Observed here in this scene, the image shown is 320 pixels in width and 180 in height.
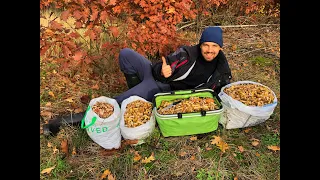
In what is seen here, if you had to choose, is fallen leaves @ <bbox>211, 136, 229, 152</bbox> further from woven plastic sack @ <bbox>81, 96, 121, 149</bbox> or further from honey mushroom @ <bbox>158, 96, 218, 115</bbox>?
woven plastic sack @ <bbox>81, 96, 121, 149</bbox>

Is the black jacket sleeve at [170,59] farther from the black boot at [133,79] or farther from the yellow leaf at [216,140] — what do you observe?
the yellow leaf at [216,140]

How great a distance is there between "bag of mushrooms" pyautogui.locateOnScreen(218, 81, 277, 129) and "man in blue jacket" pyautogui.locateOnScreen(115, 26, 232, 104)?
23cm

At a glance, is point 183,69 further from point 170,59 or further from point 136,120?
point 136,120

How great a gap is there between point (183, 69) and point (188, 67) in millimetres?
61

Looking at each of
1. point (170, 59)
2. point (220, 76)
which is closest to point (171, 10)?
point (170, 59)

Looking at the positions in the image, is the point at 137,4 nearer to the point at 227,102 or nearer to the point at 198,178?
the point at 227,102

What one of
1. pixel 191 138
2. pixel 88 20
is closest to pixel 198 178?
pixel 191 138

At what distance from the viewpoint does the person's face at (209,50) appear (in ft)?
9.86

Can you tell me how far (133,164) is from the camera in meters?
2.76

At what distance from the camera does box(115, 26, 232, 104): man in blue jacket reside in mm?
3035

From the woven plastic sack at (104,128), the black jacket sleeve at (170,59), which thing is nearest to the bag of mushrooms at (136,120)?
the woven plastic sack at (104,128)

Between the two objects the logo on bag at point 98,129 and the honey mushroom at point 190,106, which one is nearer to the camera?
the logo on bag at point 98,129

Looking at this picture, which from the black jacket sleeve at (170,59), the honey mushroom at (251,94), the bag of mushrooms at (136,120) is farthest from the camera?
the black jacket sleeve at (170,59)

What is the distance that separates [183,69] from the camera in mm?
3148
